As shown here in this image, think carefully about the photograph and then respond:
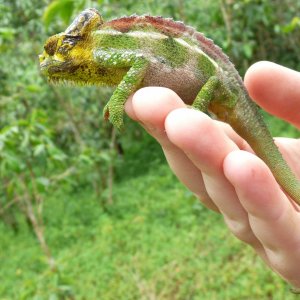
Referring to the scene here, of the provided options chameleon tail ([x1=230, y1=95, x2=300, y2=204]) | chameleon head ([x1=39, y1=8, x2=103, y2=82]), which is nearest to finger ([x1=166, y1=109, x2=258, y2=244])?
chameleon tail ([x1=230, y1=95, x2=300, y2=204])

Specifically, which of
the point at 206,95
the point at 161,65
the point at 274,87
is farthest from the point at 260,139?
the point at 161,65

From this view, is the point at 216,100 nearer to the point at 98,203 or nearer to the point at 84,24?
the point at 84,24

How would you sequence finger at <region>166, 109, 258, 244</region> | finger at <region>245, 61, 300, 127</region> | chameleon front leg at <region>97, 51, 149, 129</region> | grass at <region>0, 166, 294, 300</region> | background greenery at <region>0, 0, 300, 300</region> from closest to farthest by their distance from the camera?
finger at <region>166, 109, 258, 244</region>, chameleon front leg at <region>97, 51, 149, 129</region>, finger at <region>245, 61, 300, 127</region>, background greenery at <region>0, 0, 300, 300</region>, grass at <region>0, 166, 294, 300</region>

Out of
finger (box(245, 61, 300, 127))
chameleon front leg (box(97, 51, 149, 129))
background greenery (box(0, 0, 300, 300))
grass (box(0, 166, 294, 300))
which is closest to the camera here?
chameleon front leg (box(97, 51, 149, 129))

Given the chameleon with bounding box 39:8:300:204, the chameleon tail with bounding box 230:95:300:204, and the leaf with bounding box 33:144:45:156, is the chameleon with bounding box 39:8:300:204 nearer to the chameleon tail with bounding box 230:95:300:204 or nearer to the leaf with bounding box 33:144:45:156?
the chameleon tail with bounding box 230:95:300:204

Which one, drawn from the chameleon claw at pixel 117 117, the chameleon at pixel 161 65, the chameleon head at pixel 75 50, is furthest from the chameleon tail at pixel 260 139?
the chameleon head at pixel 75 50

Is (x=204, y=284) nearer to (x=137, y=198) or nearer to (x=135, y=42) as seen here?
(x=137, y=198)

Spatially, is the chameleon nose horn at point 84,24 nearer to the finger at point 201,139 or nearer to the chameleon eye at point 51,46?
the chameleon eye at point 51,46
